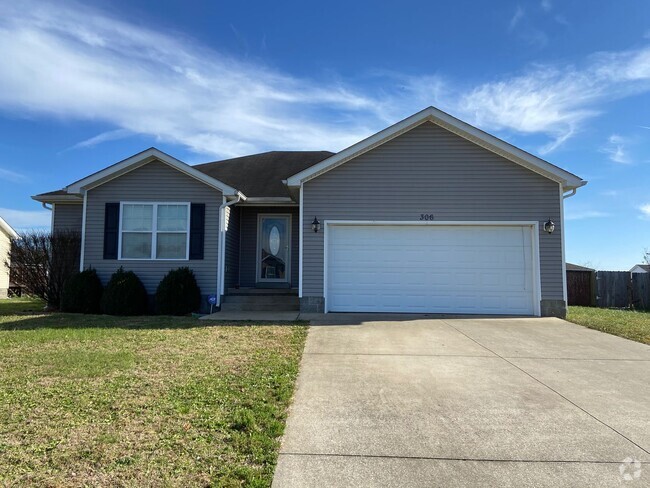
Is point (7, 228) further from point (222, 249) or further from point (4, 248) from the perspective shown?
point (222, 249)

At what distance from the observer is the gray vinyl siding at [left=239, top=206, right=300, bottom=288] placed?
42.3ft

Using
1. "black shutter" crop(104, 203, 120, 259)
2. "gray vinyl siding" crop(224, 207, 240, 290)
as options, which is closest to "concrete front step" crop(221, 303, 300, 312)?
"gray vinyl siding" crop(224, 207, 240, 290)

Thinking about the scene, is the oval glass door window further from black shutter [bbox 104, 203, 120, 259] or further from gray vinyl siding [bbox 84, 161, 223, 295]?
black shutter [bbox 104, 203, 120, 259]

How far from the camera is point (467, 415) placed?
395 cm

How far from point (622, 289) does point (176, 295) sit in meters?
15.7

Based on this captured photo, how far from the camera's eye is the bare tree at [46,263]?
38.4ft

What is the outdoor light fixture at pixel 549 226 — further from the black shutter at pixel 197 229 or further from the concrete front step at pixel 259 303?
the black shutter at pixel 197 229

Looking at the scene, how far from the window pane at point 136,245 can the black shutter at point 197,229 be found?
1.18m

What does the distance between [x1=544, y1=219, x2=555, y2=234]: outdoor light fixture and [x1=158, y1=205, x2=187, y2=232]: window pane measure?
9.14 meters

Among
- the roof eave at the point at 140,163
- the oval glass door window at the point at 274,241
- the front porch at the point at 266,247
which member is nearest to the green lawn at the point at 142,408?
the roof eave at the point at 140,163

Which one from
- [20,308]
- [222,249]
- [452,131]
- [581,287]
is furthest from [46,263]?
[581,287]

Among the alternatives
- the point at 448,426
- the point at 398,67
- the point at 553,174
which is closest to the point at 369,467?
the point at 448,426

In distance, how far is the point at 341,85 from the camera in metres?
11.8

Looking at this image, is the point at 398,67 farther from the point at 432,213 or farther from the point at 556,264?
the point at 556,264
